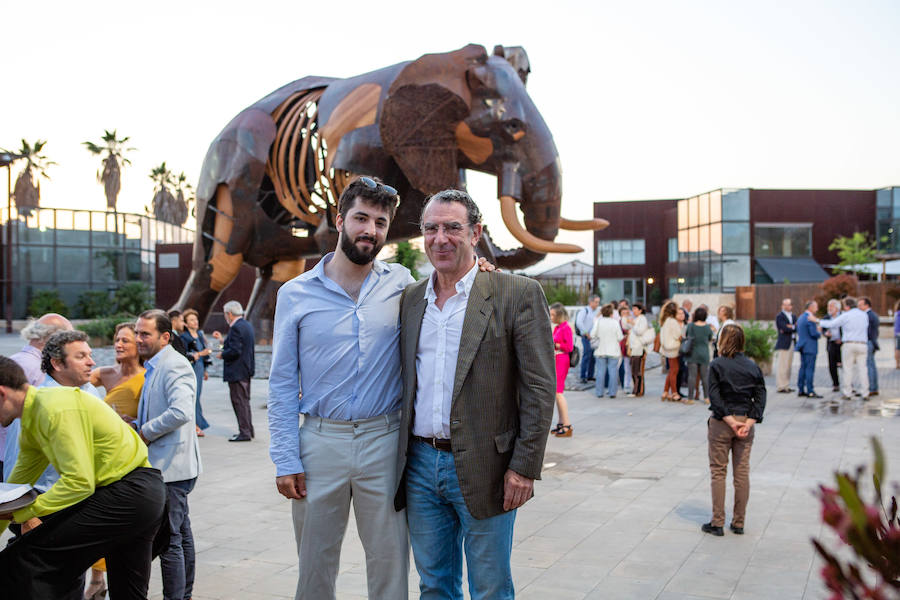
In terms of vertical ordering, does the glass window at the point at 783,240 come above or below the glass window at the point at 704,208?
below

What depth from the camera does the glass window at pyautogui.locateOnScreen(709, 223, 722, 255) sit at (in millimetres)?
41219

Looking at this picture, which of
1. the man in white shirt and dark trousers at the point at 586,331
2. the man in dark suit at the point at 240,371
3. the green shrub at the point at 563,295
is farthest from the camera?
the green shrub at the point at 563,295

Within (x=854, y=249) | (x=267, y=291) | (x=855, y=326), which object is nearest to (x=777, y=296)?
(x=854, y=249)

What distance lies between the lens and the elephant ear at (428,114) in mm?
9969

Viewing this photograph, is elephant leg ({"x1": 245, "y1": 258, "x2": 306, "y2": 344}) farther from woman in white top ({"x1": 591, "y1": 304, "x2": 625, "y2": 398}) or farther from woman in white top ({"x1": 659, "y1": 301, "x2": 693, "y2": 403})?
woman in white top ({"x1": 659, "y1": 301, "x2": 693, "y2": 403})

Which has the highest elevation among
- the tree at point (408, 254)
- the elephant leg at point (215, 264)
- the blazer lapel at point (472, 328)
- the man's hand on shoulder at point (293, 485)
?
the tree at point (408, 254)

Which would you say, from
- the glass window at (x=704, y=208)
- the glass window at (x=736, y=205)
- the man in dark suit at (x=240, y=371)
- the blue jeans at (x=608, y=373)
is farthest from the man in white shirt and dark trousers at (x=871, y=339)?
the glass window at (x=704, y=208)

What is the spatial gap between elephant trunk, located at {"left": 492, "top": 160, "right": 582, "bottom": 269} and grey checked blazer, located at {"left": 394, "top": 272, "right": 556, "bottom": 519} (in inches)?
277

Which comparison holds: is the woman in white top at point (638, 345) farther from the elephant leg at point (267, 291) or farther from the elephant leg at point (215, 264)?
the elephant leg at point (215, 264)

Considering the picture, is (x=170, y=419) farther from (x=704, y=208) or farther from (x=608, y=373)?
(x=704, y=208)

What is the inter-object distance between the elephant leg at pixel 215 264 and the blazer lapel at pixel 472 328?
408 inches

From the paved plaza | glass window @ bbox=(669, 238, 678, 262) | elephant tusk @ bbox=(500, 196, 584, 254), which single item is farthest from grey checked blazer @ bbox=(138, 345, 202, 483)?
glass window @ bbox=(669, 238, 678, 262)

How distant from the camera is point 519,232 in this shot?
9.87 m

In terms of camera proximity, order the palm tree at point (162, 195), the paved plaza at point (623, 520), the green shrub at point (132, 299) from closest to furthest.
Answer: the paved plaza at point (623, 520) → the green shrub at point (132, 299) → the palm tree at point (162, 195)
